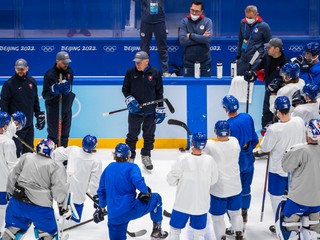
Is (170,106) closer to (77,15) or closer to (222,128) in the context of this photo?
(222,128)

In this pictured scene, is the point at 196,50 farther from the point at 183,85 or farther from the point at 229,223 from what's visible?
the point at 229,223

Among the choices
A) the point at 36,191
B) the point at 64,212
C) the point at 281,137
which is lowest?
the point at 64,212

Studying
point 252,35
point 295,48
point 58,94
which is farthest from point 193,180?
point 295,48

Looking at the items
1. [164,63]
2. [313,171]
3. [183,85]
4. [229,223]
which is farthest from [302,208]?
[164,63]

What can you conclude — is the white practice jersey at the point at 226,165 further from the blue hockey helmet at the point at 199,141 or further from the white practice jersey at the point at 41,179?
the white practice jersey at the point at 41,179

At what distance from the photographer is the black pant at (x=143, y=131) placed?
36.8 ft

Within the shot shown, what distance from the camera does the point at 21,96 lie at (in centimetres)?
1047

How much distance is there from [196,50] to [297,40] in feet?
7.10

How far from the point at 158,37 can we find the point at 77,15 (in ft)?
6.26

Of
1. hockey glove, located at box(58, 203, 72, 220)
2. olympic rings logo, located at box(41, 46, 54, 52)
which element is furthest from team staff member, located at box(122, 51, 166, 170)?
olympic rings logo, located at box(41, 46, 54, 52)

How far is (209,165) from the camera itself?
8.06 metres

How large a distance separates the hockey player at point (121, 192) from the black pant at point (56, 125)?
3.23m

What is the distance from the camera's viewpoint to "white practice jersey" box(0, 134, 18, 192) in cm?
845

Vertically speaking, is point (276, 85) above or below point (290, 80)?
below
